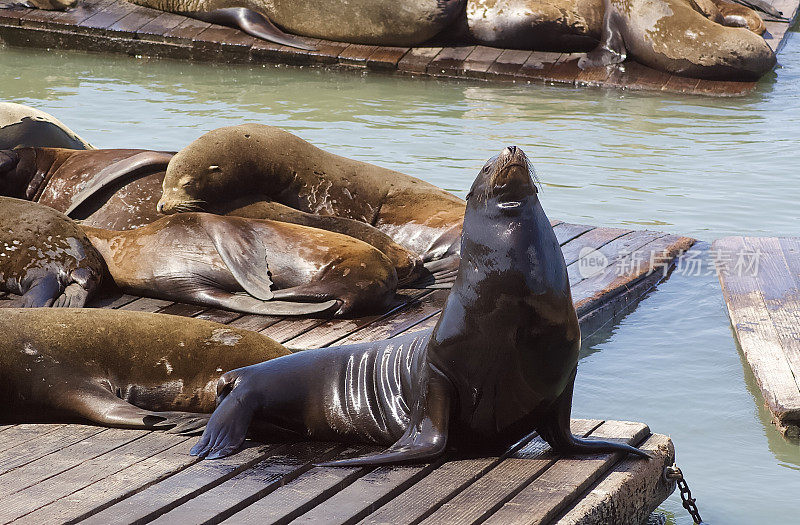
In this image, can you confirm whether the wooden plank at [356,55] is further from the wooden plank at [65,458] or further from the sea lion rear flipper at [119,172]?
the wooden plank at [65,458]

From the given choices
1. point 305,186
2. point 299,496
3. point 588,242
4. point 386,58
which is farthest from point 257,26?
point 299,496

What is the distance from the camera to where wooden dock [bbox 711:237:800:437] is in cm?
448

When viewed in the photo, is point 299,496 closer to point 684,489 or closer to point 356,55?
point 684,489

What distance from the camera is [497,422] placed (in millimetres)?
3188

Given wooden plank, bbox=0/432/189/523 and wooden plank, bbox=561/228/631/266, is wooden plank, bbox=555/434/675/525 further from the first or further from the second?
wooden plank, bbox=561/228/631/266

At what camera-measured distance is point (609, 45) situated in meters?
11.8

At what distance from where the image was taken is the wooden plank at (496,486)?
2871 mm

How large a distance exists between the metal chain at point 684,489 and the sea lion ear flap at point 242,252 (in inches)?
84.3

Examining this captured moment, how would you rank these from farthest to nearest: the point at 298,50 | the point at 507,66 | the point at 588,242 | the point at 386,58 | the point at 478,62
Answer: the point at 298,50 < the point at 386,58 < the point at 478,62 < the point at 507,66 < the point at 588,242

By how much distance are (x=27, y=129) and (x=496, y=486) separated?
4.68 m

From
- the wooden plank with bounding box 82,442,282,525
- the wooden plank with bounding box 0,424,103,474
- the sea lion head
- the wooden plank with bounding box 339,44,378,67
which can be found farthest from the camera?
the wooden plank with bounding box 339,44,378,67

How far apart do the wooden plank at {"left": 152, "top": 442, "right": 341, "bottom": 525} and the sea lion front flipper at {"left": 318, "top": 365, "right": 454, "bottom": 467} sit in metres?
0.11

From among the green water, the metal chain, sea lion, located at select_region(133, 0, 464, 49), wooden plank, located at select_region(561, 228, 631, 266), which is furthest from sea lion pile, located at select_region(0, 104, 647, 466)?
sea lion, located at select_region(133, 0, 464, 49)

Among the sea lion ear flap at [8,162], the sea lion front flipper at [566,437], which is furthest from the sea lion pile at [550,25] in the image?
the sea lion front flipper at [566,437]
